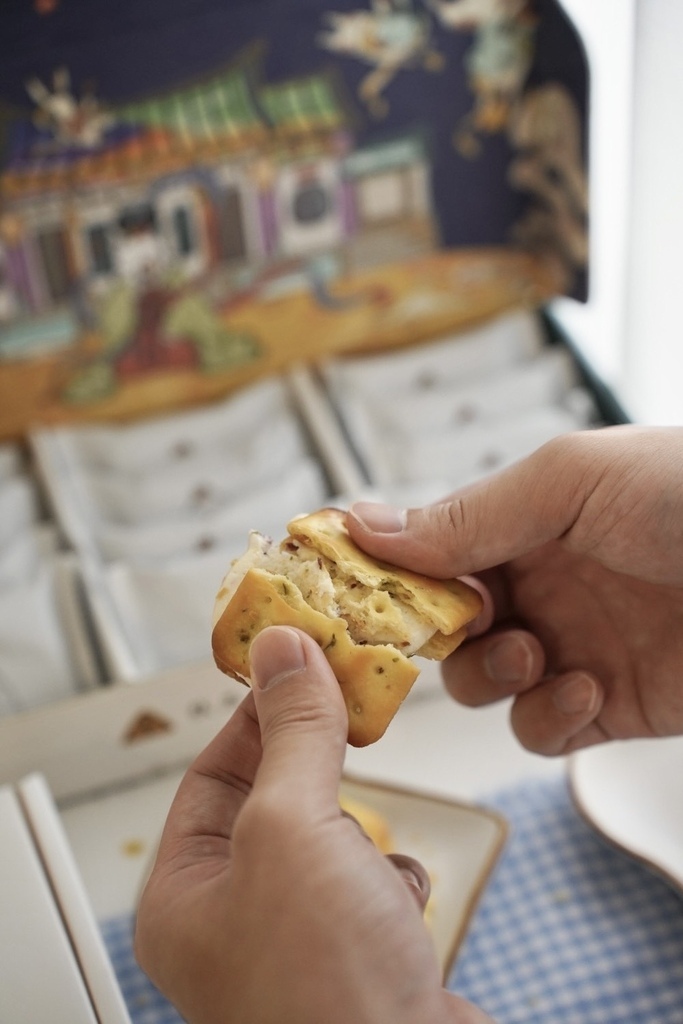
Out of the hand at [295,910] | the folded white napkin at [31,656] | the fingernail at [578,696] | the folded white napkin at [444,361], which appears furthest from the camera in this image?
the folded white napkin at [444,361]

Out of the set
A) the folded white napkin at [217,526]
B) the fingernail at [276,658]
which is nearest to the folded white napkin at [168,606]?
the folded white napkin at [217,526]

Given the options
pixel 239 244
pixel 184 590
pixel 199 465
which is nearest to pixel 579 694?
pixel 184 590

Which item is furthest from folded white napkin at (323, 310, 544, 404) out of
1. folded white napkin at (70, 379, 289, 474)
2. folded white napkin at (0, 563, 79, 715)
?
folded white napkin at (0, 563, 79, 715)

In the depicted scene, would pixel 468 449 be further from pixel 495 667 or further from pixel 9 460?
pixel 9 460

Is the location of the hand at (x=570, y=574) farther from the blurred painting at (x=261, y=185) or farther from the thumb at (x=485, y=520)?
the blurred painting at (x=261, y=185)

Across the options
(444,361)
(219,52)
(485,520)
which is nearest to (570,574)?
(485,520)

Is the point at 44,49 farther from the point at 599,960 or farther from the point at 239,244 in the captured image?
the point at 599,960

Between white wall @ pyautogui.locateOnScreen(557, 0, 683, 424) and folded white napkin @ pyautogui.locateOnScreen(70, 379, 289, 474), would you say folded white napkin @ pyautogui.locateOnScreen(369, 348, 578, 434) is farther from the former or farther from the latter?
folded white napkin @ pyautogui.locateOnScreen(70, 379, 289, 474)

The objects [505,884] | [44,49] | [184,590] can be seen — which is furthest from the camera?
[44,49]
